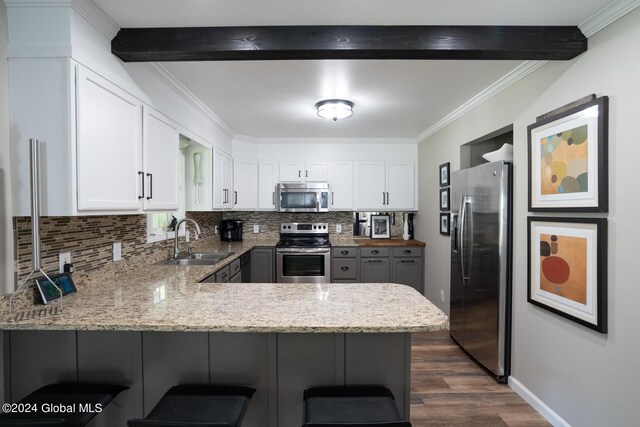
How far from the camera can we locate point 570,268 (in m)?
1.83

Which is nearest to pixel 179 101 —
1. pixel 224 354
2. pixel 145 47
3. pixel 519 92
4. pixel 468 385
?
pixel 145 47

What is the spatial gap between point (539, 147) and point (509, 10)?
2.91 ft

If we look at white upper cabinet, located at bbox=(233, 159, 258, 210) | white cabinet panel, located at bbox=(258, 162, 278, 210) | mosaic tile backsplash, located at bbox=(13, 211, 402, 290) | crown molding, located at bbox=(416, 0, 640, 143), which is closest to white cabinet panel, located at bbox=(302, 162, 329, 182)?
white cabinet panel, located at bbox=(258, 162, 278, 210)

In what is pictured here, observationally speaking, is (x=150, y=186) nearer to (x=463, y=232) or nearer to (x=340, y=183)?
(x=463, y=232)

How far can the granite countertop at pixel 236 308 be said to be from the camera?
4.17ft

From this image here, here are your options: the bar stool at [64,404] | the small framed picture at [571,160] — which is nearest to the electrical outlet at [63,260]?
the bar stool at [64,404]

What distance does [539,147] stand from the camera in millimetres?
2064

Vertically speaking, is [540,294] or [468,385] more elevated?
[540,294]

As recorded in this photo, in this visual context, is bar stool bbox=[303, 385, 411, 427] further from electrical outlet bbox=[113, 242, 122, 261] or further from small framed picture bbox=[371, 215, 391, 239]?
small framed picture bbox=[371, 215, 391, 239]

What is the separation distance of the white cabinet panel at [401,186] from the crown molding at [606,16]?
286 centimetres

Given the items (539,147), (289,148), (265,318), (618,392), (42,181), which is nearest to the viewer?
(265,318)

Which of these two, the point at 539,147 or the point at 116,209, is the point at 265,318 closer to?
the point at 116,209

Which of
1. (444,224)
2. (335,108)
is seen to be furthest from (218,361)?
(444,224)

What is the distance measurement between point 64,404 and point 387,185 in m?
4.02
